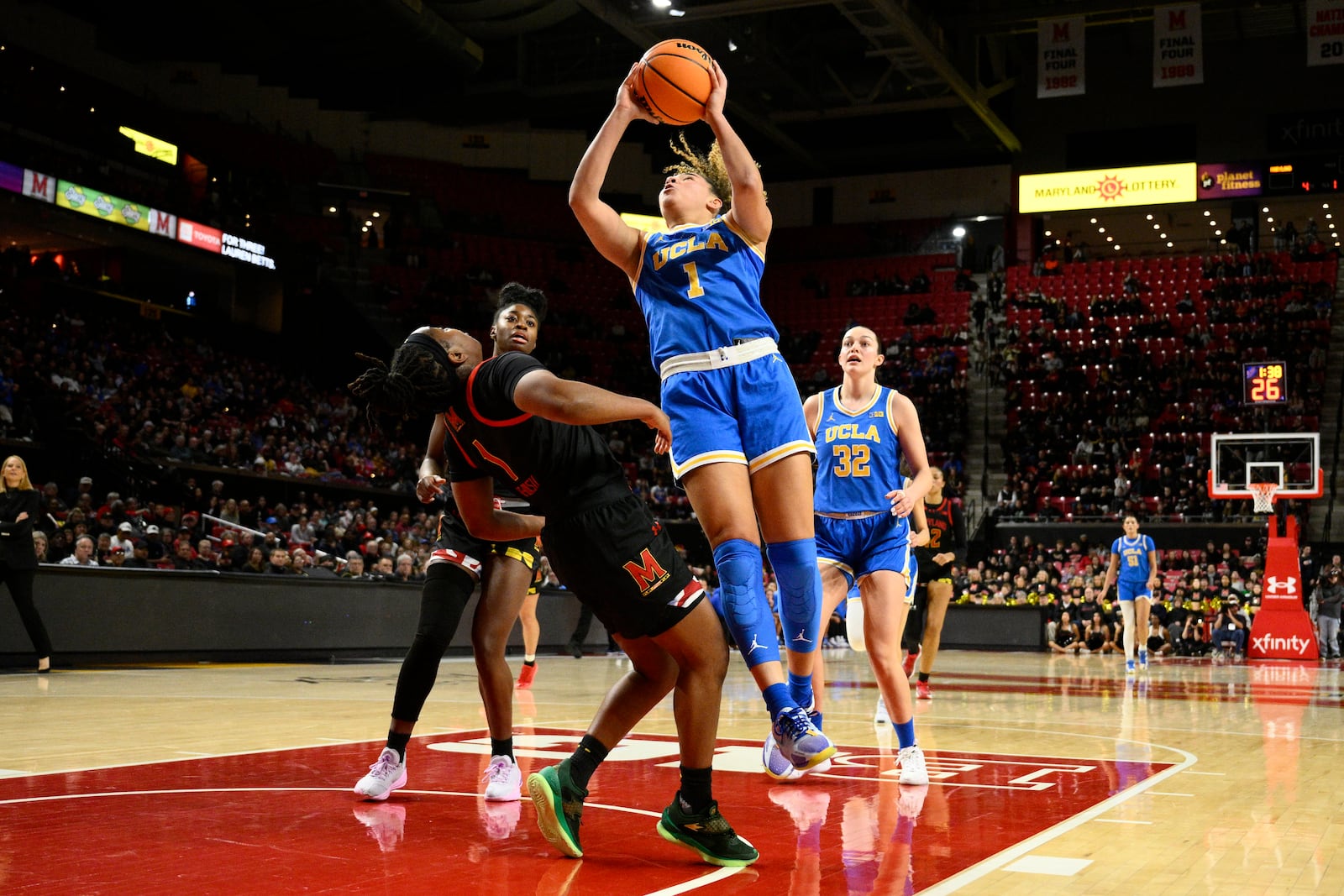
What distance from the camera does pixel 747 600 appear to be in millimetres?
4062

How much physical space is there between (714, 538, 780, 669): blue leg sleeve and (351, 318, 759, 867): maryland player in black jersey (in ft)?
0.92

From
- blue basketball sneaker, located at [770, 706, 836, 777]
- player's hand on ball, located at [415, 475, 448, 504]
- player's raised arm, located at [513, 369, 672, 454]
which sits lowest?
blue basketball sneaker, located at [770, 706, 836, 777]

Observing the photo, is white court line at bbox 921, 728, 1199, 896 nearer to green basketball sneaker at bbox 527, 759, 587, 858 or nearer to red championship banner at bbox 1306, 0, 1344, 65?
green basketball sneaker at bbox 527, 759, 587, 858

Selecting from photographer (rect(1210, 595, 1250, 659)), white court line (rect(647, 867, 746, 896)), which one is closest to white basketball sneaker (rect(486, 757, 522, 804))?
white court line (rect(647, 867, 746, 896))

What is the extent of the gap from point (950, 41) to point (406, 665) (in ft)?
88.7

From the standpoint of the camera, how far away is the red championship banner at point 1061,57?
25.6 metres

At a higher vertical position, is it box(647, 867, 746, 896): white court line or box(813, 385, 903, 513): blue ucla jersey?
box(813, 385, 903, 513): blue ucla jersey

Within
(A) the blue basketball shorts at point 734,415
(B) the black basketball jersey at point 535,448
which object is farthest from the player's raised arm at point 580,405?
(A) the blue basketball shorts at point 734,415

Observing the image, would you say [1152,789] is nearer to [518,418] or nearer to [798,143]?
[518,418]

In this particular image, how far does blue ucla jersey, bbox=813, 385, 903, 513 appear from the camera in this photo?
6.04 metres

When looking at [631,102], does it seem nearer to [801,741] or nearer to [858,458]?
[801,741]

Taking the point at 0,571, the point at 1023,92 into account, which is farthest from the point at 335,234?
the point at 0,571

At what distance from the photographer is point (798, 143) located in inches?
1449

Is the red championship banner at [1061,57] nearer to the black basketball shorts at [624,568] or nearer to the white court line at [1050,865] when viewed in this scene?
the black basketball shorts at [624,568]
